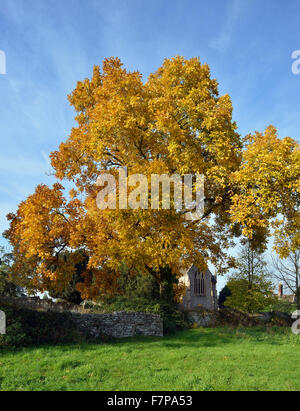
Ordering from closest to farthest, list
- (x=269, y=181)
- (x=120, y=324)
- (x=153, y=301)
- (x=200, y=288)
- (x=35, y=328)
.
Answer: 1. (x=35, y=328)
2. (x=269, y=181)
3. (x=120, y=324)
4. (x=153, y=301)
5. (x=200, y=288)

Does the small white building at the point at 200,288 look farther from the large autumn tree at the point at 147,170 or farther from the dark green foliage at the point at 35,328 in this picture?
the dark green foliage at the point at 35,328

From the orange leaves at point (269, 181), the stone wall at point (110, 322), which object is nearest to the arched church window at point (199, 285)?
the stone wall at point (110, 322)

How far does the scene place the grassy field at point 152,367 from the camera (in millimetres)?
8070

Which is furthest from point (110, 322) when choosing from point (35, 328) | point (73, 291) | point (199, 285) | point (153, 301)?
point (199, 285)

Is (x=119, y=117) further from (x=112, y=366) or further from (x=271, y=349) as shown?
(x=271, y=349)

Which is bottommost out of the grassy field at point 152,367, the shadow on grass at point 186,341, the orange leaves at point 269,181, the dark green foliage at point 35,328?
the shadow on grass at point 186,341

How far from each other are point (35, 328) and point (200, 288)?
32.1 metres

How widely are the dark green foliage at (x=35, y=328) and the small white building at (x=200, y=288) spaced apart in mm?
27707

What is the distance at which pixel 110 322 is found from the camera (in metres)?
16.2

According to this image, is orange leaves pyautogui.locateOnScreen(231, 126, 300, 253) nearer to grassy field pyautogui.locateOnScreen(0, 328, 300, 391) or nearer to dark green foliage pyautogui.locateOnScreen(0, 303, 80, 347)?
grassy field pyautogui.locateOnScreen(0, 328, 300, 391)

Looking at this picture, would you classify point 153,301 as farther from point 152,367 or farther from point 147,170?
point 152,367

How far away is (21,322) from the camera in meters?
13.0

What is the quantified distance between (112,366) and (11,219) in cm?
1693
